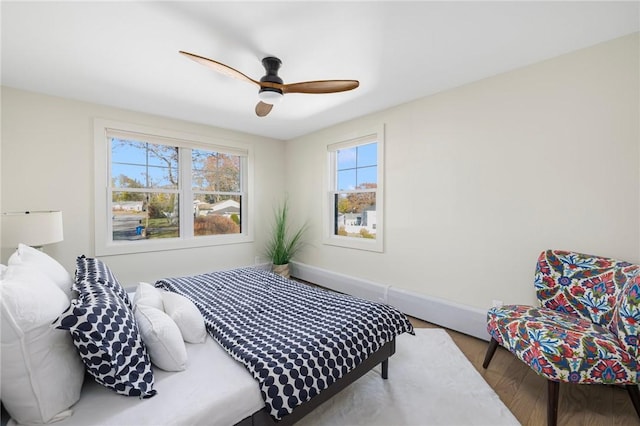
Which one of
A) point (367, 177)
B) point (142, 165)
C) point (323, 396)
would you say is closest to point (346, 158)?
point (367, 177)

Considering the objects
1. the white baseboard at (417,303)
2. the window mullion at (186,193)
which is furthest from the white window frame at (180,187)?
the white baseboard at (417,303)

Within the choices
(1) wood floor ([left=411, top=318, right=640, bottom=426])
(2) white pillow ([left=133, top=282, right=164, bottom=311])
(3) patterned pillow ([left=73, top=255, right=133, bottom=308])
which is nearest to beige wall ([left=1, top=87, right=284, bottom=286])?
(3) patterned pillow ([left=73, top=255, right=133, bottom=308])

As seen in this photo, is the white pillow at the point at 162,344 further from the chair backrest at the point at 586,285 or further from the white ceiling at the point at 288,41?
the chair backrest at the point at 586,285

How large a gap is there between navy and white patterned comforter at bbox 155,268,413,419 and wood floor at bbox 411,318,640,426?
0.73 meters

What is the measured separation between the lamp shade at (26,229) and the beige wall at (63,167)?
66 centimetres

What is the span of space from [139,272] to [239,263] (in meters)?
1.31

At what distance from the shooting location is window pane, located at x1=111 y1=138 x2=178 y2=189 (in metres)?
3.30

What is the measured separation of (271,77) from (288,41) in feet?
0.96

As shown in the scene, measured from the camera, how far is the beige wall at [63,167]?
8.61 ft

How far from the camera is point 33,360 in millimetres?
945

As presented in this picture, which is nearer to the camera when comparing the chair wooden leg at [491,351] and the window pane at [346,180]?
the chair wooden leg at [491,351]

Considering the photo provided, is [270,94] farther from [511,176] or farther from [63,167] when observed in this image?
[63,167]

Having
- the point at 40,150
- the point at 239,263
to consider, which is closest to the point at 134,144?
the point at 40,150

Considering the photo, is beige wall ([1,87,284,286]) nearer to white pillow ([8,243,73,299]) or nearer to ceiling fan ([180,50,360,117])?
white pillow ([8,243,73,299])
